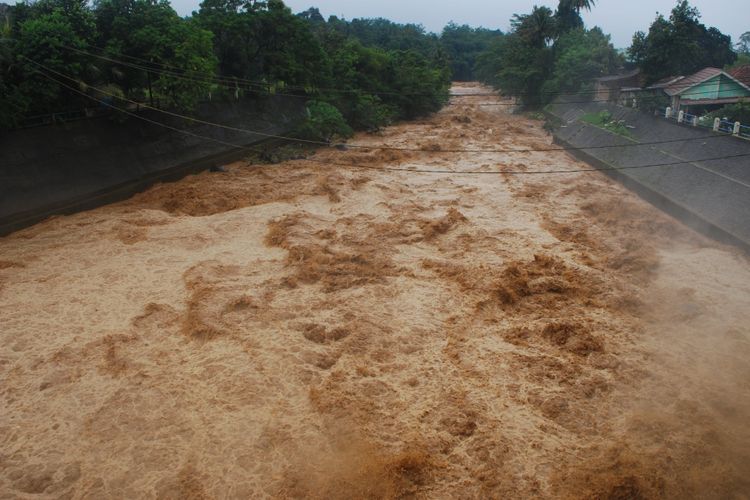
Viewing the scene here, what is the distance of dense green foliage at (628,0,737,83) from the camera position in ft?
95.0

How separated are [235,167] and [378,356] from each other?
14845 mm

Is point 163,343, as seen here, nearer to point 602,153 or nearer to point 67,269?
point 67,269

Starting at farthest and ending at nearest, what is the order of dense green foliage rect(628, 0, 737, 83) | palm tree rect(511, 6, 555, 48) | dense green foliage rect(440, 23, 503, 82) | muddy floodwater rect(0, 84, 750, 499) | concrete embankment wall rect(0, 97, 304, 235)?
1. dense green foliage rect(440, 23, 503, 82)
2. palm tree rect(511, 6, 555, 48)
3. dense green foliage rect(628, 0, 737, 83)
4. concrete embankment wall rect(0, 97, 304, 235)
5. muddy floodwater rect(0, 84, 750, 499)

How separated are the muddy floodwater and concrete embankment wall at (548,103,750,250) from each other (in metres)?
0.95

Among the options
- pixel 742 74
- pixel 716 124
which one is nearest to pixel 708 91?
pixel 742 74

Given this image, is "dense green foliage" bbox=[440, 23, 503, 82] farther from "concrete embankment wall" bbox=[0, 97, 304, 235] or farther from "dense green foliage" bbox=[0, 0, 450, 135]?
"concrete embankment wall" bbox=[0, 97, 304, 235]

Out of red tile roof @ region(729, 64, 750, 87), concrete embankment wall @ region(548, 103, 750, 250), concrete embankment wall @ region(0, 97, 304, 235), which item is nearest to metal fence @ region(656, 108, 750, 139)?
concrete embankment wall @ region(548, 103, 750, 250)

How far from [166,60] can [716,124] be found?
19715mm

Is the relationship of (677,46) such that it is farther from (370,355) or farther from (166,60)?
(370,355)

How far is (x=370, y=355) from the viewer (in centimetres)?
984

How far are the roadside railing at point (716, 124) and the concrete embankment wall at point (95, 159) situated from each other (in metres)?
19.0

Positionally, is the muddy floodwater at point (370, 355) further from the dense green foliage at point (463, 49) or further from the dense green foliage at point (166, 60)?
the dense green foliage at point (463, 49)

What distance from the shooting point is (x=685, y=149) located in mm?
20531

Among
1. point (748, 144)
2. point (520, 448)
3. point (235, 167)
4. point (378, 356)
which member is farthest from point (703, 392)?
point (235, 167)
